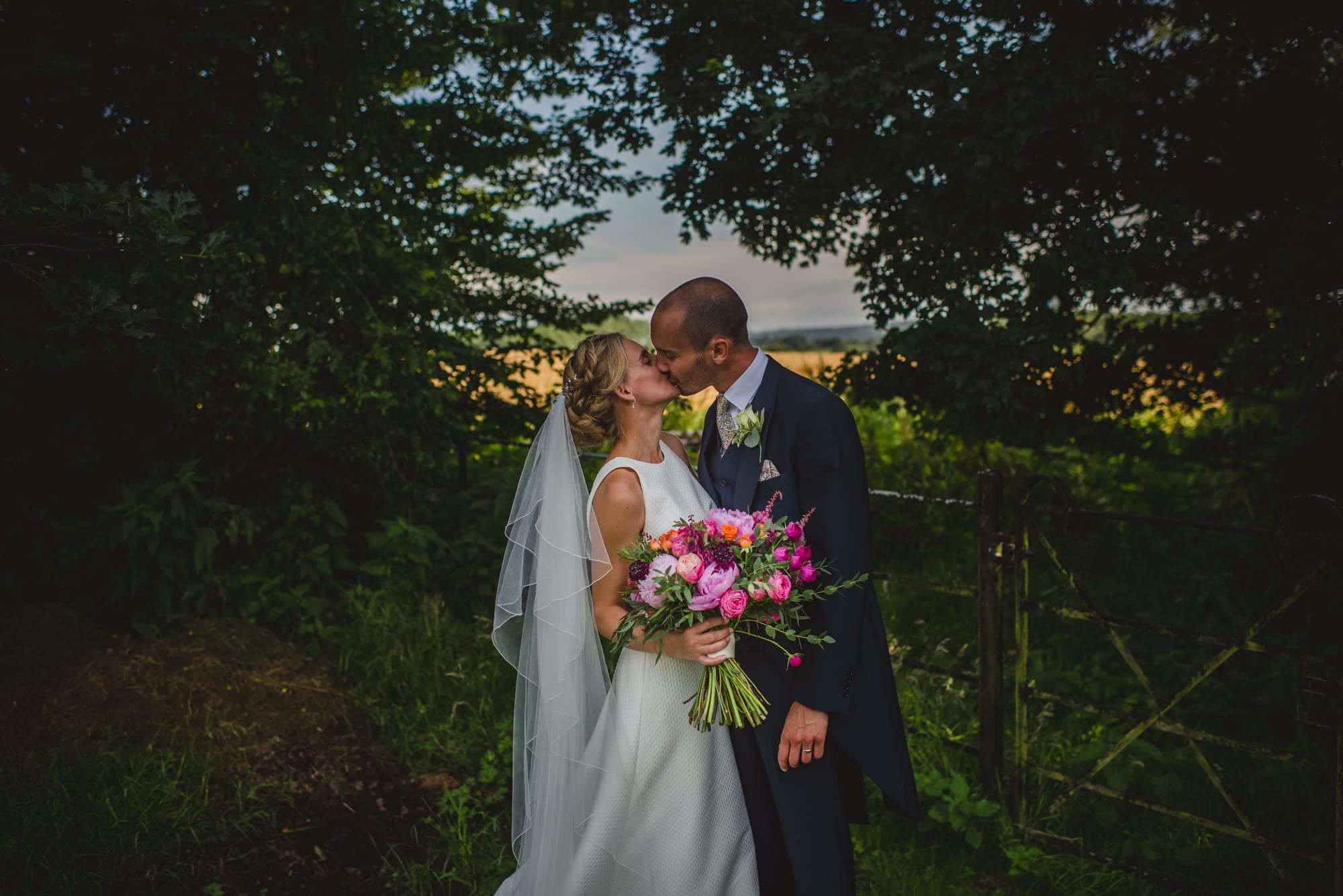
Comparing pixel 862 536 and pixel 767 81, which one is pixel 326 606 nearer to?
pixel 862 536

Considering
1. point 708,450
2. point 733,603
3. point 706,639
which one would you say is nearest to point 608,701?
point 706,639

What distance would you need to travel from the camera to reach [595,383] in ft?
8.95

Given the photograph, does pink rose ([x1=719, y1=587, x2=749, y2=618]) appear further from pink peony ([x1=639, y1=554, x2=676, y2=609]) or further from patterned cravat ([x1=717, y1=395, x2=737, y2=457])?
patterned cravat ([x1=717, y1=395, x2=737, y2=457])

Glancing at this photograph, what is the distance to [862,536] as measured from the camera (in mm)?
2369

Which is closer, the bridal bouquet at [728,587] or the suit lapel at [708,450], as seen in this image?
the bridal bouquet at [728,587]

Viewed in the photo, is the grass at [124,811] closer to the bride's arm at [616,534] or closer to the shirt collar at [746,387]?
the bride's arm at [616,534]

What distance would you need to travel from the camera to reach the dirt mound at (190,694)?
147 inches

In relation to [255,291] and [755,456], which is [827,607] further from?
[255,291]

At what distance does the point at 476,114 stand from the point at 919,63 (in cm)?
302

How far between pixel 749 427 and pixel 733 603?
59cm

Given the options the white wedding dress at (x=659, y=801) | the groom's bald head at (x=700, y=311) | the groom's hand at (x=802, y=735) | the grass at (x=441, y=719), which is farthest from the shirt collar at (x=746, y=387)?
the grass at (x=441, y=719)

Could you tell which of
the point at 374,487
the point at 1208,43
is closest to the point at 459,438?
the point at 374,487

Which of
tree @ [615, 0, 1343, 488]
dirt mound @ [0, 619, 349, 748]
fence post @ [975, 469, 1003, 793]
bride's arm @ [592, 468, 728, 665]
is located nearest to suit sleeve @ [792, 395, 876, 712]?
bride's arm @ [592, 468, 728, 665]

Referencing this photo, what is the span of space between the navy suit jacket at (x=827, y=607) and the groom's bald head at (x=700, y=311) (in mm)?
219
